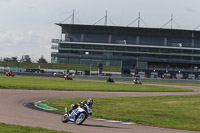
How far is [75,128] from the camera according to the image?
51.0ft

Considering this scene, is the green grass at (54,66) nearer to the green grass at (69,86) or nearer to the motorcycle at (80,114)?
the green grass at (69,86)

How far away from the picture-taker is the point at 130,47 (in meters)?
137

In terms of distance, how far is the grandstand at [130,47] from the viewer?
136m

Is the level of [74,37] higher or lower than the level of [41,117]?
higher

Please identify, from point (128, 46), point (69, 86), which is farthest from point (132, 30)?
point (69, 86)

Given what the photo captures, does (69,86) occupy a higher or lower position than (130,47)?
lower

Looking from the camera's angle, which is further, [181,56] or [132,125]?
[181,56]

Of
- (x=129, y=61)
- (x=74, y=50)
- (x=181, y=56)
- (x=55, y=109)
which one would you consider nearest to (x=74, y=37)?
(x=74, y=50)

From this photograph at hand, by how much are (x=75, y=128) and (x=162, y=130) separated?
3757mm

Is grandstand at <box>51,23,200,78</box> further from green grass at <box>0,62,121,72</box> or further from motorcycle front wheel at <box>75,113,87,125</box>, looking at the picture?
motorcycle front wheel at <box>75,113,87,125</box>

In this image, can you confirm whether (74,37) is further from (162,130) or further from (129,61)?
(162,130)

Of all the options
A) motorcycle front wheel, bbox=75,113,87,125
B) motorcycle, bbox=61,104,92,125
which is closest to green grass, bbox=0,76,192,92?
motorcycle, bbox=61,104,92,125

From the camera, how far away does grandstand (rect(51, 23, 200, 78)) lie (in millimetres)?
135500

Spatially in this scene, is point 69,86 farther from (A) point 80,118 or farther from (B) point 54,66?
(B) point 54,66
